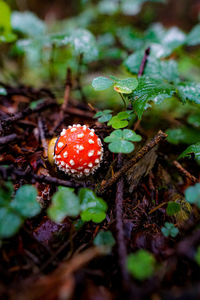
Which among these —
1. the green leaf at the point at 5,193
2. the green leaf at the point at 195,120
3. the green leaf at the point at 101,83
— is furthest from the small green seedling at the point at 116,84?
the green leaf at the point at 195,120

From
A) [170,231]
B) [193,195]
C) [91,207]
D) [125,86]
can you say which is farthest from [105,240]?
[125,86]

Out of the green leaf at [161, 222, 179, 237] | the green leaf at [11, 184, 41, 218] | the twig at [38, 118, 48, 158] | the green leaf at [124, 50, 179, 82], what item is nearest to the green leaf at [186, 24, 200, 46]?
the green leaf at [124, 50, 179, 82]

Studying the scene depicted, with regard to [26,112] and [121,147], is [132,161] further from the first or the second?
[26,112]

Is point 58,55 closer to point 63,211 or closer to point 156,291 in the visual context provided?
point 63,211

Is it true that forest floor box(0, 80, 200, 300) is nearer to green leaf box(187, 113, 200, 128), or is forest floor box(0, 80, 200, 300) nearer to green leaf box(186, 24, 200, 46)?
green leaf box(187, 113, 200, 128)

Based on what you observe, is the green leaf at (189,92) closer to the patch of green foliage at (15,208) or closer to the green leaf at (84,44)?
the green leaf at (84,44)

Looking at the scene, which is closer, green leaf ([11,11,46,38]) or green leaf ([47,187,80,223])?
green leaf ([47,187,80,223])
